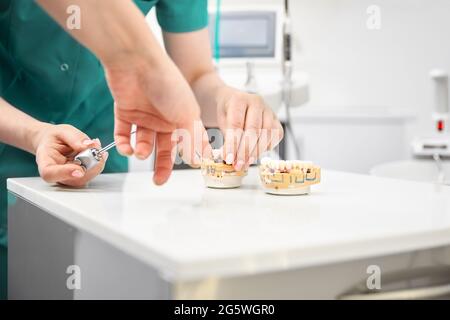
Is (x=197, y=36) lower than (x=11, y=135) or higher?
higher

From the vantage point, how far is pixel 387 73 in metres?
2.14

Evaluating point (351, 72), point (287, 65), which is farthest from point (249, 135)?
point (351, 72)

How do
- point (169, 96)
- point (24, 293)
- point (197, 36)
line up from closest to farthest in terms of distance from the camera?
point (169, 96) < point (24, 293) < point (197, 36)

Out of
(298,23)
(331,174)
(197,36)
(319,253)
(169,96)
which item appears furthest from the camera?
(298,23)

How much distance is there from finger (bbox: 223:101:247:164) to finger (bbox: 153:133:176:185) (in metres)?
0.09

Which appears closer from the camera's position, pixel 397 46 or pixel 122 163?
pixel 122 163

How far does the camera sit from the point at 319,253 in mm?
443

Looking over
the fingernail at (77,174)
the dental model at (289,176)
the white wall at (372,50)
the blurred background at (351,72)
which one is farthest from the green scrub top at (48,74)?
the white wall at (372,50)

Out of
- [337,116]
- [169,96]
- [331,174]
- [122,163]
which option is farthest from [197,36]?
[337,116]

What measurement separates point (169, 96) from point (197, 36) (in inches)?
22.0

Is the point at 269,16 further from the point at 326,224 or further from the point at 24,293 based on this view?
the point at 326,224

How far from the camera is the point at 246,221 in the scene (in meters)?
0.54

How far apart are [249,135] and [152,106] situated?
22 cm

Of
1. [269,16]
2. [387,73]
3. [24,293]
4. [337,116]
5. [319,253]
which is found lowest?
[24,293]
